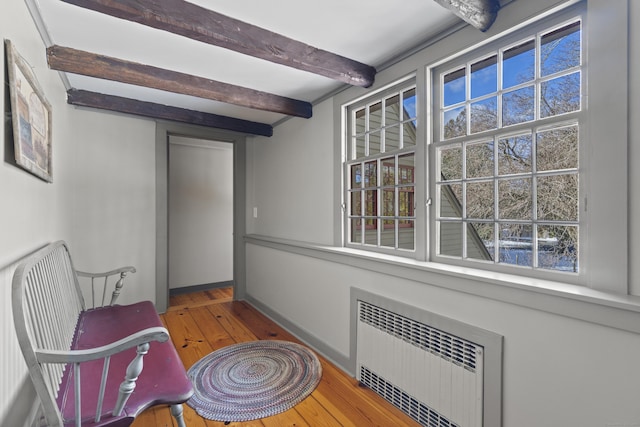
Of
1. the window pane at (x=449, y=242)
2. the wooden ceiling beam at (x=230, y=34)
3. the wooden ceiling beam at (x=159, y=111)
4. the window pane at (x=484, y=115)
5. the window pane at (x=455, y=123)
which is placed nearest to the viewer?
the wooden ceiling beam at (x=230, y=34)

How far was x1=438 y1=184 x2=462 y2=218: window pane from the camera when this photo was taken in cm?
184

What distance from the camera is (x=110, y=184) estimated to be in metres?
3.27

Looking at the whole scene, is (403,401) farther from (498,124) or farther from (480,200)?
(498,124)

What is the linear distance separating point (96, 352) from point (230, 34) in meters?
1.66

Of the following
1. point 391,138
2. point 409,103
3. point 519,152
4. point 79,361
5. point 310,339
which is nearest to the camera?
point 79,361

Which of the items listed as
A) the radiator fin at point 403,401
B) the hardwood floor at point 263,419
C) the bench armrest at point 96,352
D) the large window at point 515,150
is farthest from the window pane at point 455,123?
the bench armrest at point 96,352

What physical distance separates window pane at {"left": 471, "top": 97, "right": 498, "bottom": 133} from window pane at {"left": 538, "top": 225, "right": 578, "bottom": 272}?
0.61 m

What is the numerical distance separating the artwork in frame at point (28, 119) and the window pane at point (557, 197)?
7.60 ft

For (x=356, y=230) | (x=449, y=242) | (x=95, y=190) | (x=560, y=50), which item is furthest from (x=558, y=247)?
(x=95, y=190)

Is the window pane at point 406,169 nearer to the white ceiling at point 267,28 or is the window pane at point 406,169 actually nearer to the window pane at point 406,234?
Result: the window pane at point 406,234

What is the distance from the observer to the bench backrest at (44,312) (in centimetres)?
110

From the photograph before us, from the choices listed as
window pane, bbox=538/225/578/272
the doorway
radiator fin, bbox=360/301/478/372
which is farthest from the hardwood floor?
window pane, bbox=538/225/578/272

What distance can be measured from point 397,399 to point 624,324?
129 centimetres

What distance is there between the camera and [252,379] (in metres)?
2.25
